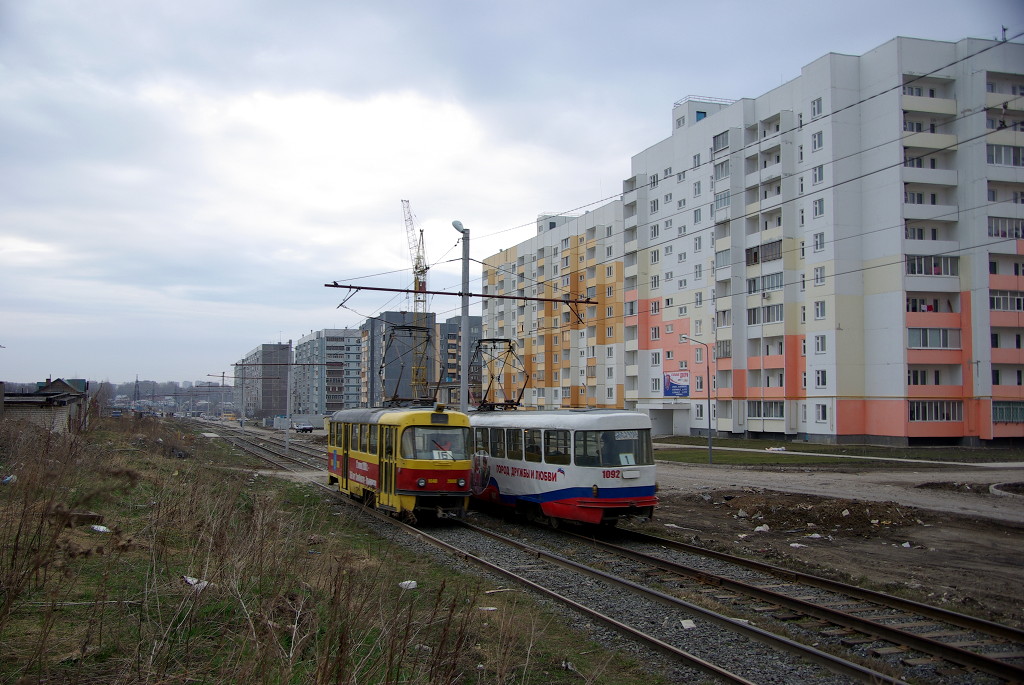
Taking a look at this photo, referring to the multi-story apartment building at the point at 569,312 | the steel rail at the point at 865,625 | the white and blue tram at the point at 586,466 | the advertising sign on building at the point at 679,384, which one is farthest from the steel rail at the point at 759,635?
the multi-story apartment building at the point at 569,312

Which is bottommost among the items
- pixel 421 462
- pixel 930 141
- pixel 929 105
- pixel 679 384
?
pixel 421 462

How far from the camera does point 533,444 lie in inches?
686

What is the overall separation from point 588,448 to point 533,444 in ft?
7.13

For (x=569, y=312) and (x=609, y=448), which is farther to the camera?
(x=569, y=312)

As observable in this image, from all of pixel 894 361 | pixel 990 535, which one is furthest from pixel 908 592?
pixel 894 361

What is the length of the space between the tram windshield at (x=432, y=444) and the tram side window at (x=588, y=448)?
3095mm

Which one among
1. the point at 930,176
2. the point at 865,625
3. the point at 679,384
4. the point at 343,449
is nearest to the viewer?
the point at 865,625

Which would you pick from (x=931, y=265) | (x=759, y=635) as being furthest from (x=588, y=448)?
(x=931, y=265)

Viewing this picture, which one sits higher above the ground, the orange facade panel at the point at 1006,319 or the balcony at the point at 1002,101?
the balcony at the point at 1002,101

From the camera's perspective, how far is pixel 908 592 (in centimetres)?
1103

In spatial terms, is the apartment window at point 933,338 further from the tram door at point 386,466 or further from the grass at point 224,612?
the grass at point 224,612

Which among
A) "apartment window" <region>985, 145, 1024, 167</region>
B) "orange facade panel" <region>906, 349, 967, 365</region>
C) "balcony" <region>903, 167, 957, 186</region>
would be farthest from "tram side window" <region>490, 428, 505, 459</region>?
"apartment window" <region>985, 145, 1024, 167</region>

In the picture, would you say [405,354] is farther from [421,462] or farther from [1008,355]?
[1008,355]

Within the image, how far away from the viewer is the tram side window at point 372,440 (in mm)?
18750
